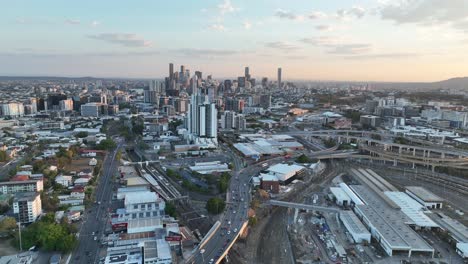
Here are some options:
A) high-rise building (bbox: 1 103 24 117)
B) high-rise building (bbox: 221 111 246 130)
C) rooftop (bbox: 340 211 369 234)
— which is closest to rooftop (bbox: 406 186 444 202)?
rooftop (bbox: 340 211 369 234)

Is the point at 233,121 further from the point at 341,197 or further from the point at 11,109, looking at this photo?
the point at 11,109

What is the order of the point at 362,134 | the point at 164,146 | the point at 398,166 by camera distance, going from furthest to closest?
1. the point at 362,134
2. the point at 164,146
3. the point at 398,166

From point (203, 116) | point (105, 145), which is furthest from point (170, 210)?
point (203, 116)

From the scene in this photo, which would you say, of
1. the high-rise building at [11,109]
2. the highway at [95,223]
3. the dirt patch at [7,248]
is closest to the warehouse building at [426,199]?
the highway at [95,223]

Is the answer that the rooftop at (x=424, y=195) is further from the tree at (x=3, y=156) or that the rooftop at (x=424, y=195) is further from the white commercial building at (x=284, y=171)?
the tree at (x=3, y=156)

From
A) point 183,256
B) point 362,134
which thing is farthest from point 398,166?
point 183,256

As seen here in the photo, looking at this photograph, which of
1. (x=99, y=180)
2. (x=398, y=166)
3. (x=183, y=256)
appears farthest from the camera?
(x=398, y=166)

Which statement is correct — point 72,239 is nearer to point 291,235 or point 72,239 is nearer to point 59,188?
point 59,188
